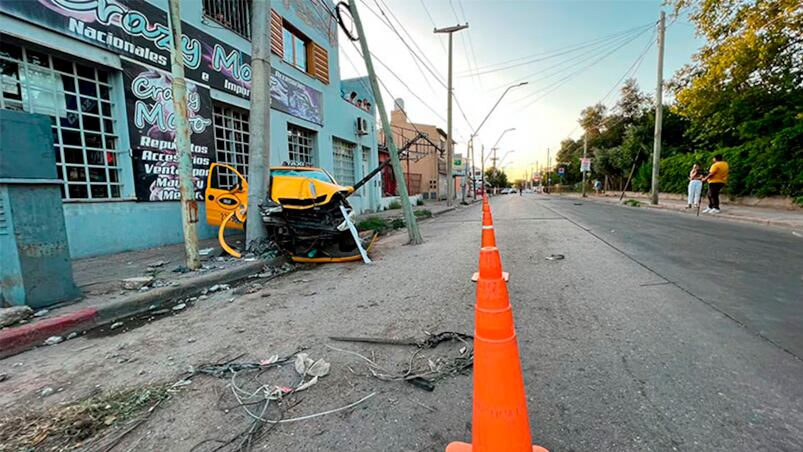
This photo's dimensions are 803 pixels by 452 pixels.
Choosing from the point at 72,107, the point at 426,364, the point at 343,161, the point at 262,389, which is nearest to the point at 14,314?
the point at 262,389

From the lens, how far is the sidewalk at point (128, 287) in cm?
306

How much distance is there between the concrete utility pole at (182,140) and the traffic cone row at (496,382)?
481cm

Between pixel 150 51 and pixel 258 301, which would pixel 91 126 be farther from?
pixel 258 301

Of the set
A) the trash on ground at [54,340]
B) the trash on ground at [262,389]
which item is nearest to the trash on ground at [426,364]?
the trash on ground at [262,389]

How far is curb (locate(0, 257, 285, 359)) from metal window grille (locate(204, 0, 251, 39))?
739 centimetres

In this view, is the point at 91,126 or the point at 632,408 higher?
the point at 91,126

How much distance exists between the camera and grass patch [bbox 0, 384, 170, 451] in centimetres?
171

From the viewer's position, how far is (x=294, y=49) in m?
→ 11.8

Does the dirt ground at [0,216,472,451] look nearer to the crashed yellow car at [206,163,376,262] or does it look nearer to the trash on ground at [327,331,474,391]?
the trash on ground at [327,331,474,391]

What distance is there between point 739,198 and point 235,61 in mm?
19336

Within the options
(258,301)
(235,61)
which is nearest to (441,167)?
(235,61)

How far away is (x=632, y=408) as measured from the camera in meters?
1.82

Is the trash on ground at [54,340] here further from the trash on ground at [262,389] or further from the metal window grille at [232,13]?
the metal window grille at [232,13]

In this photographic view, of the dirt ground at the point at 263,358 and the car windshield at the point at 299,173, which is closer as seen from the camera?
the dirt ground at the point at 263,358
